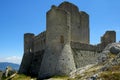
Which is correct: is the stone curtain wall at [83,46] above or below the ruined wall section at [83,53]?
above

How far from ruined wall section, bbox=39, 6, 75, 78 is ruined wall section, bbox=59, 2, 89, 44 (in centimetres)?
1078

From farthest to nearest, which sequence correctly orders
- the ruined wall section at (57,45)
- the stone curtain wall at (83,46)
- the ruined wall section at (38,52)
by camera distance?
the ruined wall section at (38,52) → the stone curtain wall at (83,46) → the ruined wall section at (57,45)

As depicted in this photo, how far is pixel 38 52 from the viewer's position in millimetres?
49219

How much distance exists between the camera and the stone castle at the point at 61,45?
37.2 metres

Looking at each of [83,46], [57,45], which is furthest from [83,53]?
[57,45]

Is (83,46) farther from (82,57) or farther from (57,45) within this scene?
(57,45)

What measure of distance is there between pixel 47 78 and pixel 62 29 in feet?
23.7

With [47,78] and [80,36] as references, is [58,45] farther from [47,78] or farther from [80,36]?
[80,36]

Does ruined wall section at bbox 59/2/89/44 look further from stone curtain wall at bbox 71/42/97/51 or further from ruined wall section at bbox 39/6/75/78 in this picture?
ruined wall section at bbox 39/6/75/78

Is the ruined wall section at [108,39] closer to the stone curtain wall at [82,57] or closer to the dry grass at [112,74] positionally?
the stone curtain wall at [82,57]

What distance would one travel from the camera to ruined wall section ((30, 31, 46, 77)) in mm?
47281

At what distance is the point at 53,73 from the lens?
36500 mm

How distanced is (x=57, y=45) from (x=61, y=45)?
577 millimetres

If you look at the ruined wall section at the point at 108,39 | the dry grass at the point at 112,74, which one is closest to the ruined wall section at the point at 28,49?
the ruined wall section at the point at 108,39
